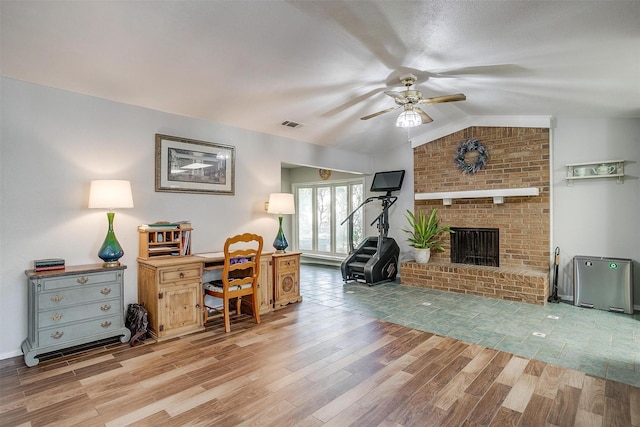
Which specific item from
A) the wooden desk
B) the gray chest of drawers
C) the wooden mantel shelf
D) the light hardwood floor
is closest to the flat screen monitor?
the wooden mantel shelf

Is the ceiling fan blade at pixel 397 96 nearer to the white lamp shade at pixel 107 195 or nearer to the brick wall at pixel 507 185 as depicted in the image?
the brick wall at pixel 507 185

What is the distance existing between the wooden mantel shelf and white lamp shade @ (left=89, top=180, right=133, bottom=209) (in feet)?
15.5

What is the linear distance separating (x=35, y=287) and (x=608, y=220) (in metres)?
6.58

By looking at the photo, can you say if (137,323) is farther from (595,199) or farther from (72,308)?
(595,199)

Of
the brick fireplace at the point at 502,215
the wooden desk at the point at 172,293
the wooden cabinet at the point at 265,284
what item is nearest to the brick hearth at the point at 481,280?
the brick fireplace at the point at 502,215

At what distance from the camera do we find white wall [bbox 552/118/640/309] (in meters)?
4.42

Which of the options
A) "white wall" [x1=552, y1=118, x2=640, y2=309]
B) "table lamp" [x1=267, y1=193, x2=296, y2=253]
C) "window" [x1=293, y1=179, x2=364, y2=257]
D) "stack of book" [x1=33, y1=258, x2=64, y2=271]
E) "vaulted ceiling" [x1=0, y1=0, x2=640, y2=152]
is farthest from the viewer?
"window" [x1=293, y1=179, x2=364, y2=257]

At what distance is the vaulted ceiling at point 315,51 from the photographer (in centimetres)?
Answer: 232

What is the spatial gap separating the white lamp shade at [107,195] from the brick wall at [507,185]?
4962 mm

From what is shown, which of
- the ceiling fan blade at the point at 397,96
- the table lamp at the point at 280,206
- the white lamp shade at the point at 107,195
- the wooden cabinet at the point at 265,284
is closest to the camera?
the white lamp shade at the point at 107,195

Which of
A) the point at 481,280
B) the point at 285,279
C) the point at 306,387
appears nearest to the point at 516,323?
the point at 481,280

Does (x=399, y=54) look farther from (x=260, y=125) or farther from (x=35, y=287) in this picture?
(x=35, y=287)

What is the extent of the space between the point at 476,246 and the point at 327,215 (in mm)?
3529

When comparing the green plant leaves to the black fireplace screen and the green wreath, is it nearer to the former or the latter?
the black fireplace screen
